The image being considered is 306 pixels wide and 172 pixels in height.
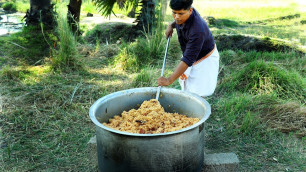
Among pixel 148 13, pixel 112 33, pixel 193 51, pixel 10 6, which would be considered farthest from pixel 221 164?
pixel 10 6

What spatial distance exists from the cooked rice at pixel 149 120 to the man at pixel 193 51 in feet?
0.75

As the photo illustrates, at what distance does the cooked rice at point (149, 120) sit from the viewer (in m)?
2.25

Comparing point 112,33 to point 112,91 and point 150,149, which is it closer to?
point 112,91

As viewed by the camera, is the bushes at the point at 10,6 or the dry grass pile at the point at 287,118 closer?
the dry grass pile at the point at 287,118

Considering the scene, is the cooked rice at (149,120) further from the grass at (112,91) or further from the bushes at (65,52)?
the bushes at (65,52)

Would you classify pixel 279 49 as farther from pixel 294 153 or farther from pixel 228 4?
pixel 228 4

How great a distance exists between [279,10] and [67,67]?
27.4ft

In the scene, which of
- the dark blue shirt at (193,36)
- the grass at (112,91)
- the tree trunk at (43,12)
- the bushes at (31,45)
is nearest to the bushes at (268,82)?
the grass at (112,91)

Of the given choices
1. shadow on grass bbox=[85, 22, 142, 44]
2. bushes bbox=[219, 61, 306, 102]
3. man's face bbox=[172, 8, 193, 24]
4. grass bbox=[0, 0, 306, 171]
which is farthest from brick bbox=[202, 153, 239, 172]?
shadow on grass bbox=[85, 22, 142, 44]

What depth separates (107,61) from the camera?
5.18 m

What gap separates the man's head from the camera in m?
2.39

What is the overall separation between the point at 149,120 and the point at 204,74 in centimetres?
92

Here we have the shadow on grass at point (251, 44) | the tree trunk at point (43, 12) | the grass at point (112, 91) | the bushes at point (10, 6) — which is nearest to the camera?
the grass at point (112, 91)

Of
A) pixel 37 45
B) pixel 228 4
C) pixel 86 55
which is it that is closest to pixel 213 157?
pixel 86 55
